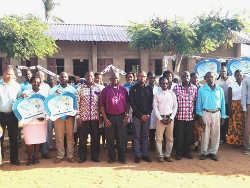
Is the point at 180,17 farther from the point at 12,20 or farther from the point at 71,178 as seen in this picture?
the point at 71,178

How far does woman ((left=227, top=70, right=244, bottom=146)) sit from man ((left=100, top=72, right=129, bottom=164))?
2.63 meters

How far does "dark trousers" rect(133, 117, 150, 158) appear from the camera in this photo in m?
4.39

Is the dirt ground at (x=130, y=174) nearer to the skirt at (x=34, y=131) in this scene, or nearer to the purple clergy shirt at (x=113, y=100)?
the skirt at (x=34, y=131)

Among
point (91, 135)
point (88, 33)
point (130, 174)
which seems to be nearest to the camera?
point (130, 174)

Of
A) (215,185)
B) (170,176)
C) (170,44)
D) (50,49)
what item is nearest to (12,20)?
(50,49)

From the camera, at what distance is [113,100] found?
4.24 meters

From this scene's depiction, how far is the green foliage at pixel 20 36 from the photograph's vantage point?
945cm

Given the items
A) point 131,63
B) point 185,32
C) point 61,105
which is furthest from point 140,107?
point 131,63

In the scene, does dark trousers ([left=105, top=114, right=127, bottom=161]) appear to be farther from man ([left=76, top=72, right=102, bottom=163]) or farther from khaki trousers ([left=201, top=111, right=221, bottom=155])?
khaki trousers ([left=201, top=111, right=221, bottom=155])

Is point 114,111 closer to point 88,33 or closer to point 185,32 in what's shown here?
point 185,32

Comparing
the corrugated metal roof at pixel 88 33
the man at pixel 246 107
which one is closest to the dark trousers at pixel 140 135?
the man at pixel 246 107

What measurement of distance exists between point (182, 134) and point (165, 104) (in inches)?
30.9

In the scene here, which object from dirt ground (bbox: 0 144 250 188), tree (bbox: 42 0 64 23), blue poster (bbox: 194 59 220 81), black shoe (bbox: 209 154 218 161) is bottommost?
dirt ground (bbox: 0 144 250 188)

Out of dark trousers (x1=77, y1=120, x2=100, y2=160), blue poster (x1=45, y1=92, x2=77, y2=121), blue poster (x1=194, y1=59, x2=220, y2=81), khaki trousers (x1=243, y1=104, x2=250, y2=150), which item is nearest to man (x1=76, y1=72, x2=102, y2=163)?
dark trousers (x1=77, y1=120, x2=100, y2=160)
